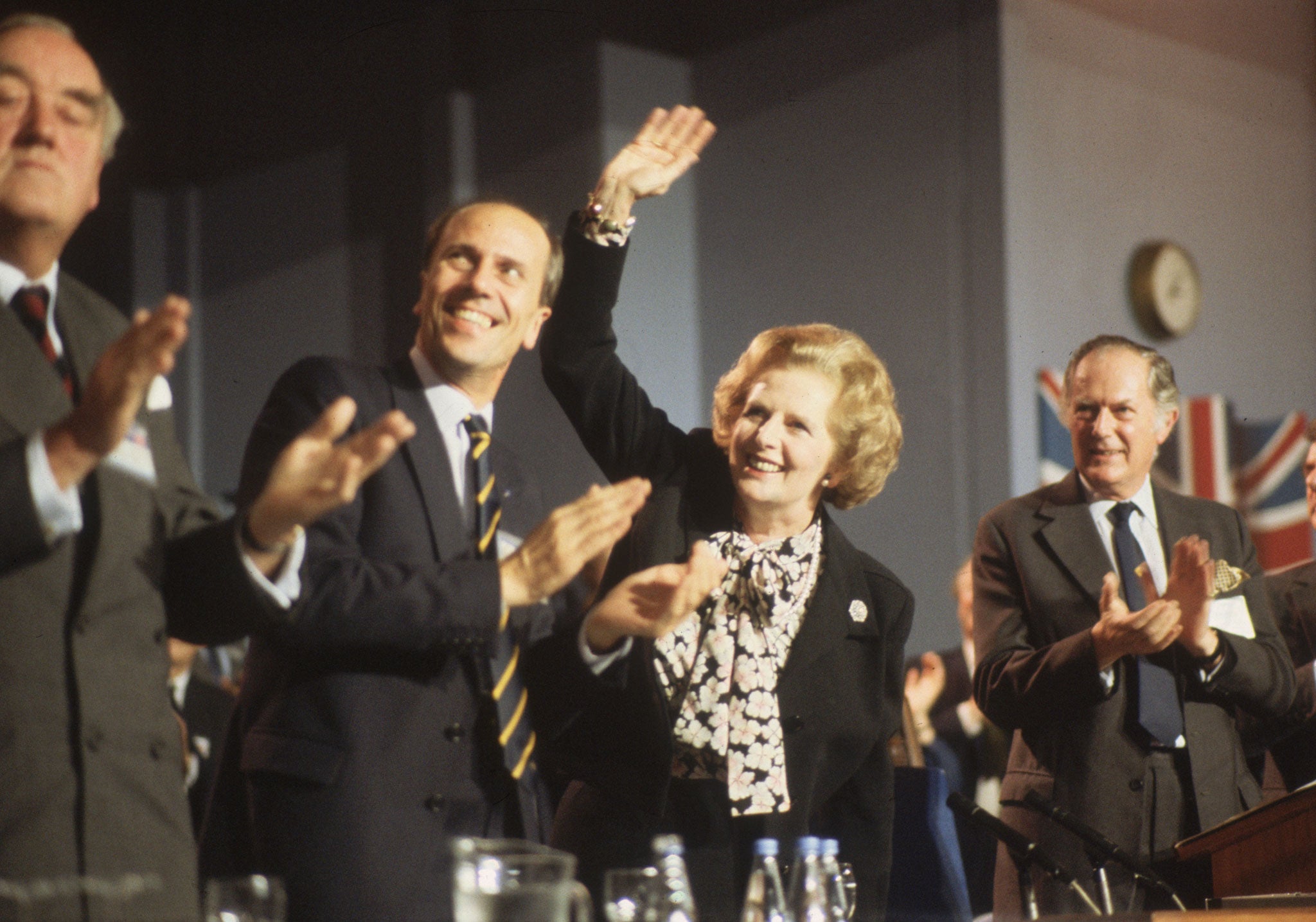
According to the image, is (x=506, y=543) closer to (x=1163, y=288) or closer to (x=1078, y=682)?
(x=1078, y=682)

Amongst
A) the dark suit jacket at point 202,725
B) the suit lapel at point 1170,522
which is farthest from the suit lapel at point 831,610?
the dark suit jacket at point 202,725

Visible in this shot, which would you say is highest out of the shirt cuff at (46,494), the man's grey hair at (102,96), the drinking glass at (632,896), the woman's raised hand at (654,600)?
the man's grey hair at (102,96)

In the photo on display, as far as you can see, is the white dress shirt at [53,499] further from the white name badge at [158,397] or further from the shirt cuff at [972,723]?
the shirt cuff at [972,723]

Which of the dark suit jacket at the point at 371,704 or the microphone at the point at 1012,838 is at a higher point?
the dark suit jacket at the point at 371,704

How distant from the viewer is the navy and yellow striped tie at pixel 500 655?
1907 mm

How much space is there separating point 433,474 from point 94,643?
60 cm

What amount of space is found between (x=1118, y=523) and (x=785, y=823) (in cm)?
120

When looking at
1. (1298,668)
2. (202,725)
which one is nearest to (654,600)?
(1298,668)

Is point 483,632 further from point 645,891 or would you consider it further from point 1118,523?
point 1118,523

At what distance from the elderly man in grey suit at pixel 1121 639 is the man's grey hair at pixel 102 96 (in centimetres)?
194

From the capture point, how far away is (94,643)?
56.4 inches

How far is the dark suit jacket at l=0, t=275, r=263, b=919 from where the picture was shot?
1.35 meters

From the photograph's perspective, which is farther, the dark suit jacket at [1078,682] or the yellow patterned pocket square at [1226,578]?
the yellow patterned pocket square at [1226,578]

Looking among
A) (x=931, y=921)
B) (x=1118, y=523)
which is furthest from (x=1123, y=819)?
(x=1118, y=523)
